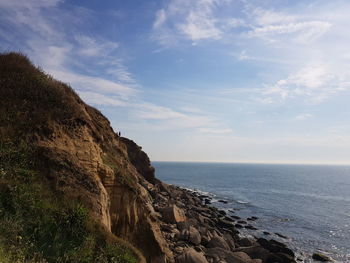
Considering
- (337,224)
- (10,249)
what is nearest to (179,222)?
(10,249)

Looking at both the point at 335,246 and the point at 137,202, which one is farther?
the point at 335,246

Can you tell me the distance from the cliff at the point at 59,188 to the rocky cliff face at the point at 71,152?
0.15 feet

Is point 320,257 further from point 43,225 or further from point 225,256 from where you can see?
point 43,225

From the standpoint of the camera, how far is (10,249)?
940cm

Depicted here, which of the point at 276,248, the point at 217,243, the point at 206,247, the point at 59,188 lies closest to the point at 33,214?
the point at 59,188

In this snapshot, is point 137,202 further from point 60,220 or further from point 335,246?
point 335,246

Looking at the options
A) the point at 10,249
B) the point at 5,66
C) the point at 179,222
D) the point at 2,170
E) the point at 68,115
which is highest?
the point at 5,66

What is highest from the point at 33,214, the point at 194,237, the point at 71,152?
the point at 71,152

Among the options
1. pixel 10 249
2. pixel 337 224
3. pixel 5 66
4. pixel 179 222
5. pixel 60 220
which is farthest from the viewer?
pixel 337 224

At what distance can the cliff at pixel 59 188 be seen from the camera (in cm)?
1115

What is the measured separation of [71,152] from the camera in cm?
1571

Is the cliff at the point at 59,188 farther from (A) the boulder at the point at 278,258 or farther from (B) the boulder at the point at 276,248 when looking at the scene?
(B) the boulder at the point at 276,248

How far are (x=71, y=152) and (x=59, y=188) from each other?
→ 2.71 m

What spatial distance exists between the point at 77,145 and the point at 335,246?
39.2 metres
